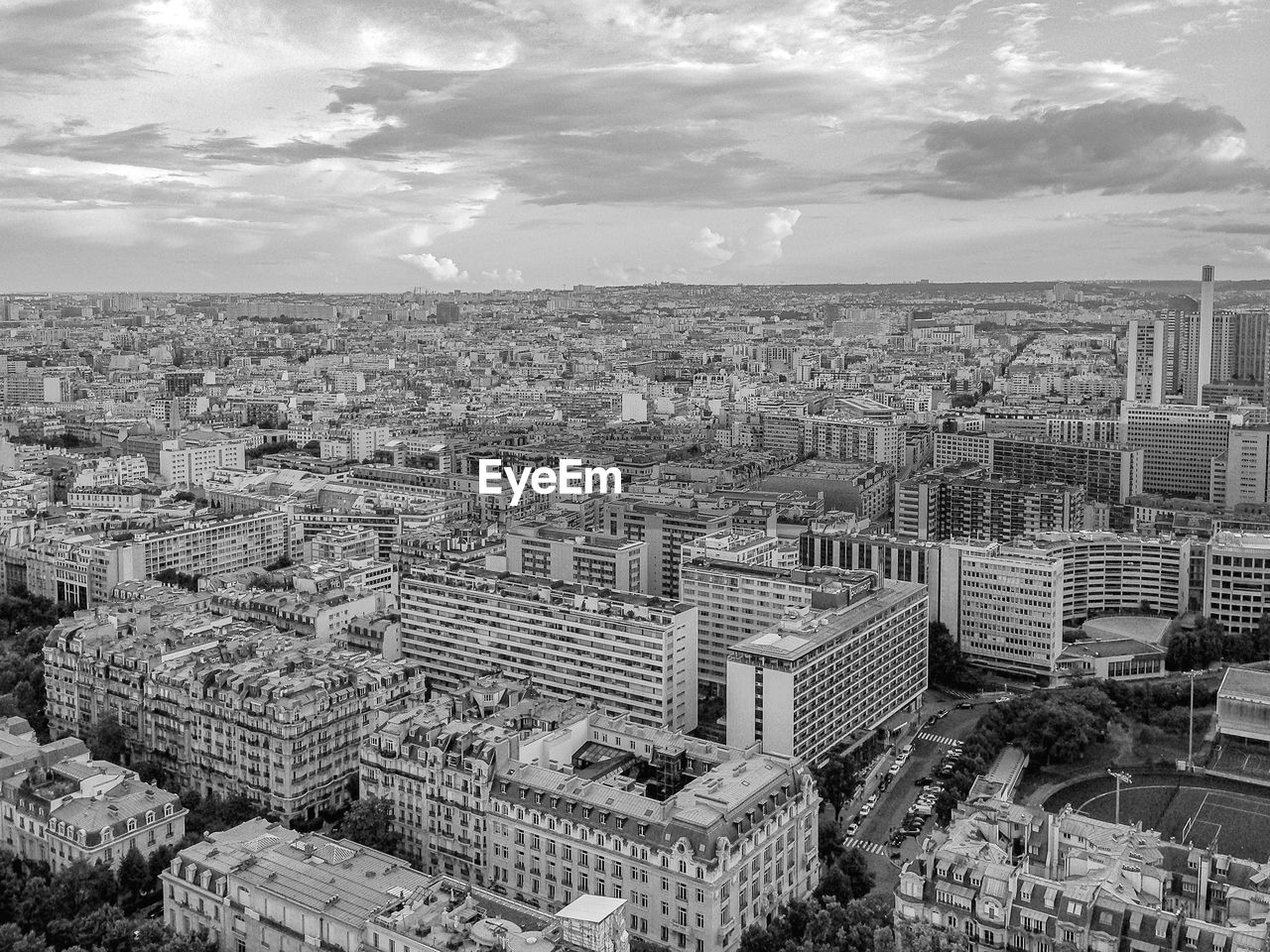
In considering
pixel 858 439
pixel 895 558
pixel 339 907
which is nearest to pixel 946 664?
pixel 895 558

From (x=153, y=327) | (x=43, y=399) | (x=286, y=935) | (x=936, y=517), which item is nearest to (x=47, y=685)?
(x=286, y=935)

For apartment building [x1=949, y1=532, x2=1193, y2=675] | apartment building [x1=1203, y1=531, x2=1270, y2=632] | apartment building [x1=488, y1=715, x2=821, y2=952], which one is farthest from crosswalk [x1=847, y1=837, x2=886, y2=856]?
apartment building [x1=1203, y1=531, x2=1270, y2=632]

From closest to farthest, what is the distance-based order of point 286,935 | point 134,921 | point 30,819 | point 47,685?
point 286,935 < point 134,921 < point 30,819 < point 47,685

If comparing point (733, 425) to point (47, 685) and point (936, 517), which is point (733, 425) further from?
point (47, 685)

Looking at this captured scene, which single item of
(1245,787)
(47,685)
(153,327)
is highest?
(153,327)

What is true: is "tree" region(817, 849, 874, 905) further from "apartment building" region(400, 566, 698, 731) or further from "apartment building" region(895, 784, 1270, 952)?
"apartment building" region(400, 566, 698, 731)

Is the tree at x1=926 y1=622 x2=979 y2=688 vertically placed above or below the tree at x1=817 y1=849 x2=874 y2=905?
above
